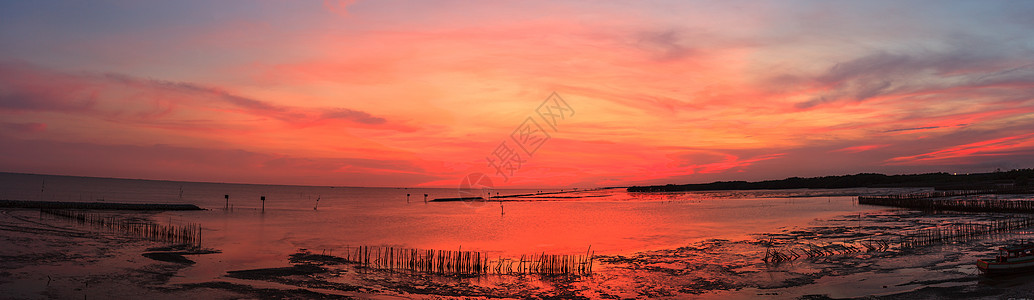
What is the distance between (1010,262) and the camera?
843 inches

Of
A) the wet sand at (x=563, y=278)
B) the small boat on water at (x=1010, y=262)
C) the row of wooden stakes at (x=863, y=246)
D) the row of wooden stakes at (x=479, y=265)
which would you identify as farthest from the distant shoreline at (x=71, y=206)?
the small boat on water at (x=1010, y=262)

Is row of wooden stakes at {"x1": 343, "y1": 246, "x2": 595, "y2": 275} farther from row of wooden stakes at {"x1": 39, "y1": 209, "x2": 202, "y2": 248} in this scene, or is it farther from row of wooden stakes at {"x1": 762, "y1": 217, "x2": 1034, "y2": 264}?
row of wooden stakes at {"x1": 39, "y1": 209, "x2": 202, "y2": 248}

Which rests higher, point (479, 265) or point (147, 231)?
point (147, 231)

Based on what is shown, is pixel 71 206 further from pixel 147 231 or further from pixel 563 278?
pixel 563 278

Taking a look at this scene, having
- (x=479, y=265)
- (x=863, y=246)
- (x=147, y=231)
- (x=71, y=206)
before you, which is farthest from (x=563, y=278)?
(x=71, y=206)

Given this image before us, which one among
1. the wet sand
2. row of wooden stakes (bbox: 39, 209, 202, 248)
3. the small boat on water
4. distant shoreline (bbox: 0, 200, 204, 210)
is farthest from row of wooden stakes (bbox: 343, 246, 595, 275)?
distant shoreline (bbox: 0, 200, 204, 210)

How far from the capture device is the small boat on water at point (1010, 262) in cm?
2134

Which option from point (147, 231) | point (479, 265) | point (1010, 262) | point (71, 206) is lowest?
point (479, 265)

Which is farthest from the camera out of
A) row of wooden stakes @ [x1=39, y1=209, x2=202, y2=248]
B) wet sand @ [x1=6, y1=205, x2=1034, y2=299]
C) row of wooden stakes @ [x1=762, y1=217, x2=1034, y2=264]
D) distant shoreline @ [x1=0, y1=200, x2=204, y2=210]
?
distant shoreline @ [x1=0, y1=200, x2=204, y2=210]

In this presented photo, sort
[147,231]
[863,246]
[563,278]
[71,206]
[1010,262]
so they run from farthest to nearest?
1. [71,206]
2. [147,231]
3. [863,246]
4. [563,278]
5. [1010,262]

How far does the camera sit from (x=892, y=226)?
1688 inches

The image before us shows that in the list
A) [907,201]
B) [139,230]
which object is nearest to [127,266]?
[139,230]

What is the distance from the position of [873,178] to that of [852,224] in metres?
149

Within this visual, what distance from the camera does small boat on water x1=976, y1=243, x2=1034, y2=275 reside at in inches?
840
